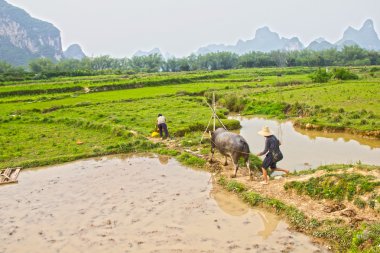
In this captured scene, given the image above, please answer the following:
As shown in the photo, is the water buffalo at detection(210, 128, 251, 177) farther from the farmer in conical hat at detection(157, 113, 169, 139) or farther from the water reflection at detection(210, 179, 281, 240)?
the farmer in conical hat at detection(157, 113, 169, 139)

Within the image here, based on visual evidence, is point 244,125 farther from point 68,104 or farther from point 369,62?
point 369,62

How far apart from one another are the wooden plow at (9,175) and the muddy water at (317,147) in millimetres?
10119

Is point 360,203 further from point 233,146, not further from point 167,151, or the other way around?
point 167,151

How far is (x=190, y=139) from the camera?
17.0 m

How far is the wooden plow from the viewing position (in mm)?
12891

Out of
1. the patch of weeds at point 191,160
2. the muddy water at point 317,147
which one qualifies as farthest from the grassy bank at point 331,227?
the muddy water at point 317,147

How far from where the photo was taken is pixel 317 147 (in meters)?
16.5

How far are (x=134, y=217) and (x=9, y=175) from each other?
6.90m

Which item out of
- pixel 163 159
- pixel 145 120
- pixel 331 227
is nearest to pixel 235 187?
pixel 331 227

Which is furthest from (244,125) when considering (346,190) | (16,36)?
(16,36)

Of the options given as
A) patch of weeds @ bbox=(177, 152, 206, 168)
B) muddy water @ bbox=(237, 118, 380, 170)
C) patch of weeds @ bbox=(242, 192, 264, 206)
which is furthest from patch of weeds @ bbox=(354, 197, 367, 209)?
patch of weeds @ bbox=(177, 152, 206, 168)

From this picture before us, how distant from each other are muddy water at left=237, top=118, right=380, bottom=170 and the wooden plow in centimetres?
1012

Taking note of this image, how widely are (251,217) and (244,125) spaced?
14273 mm

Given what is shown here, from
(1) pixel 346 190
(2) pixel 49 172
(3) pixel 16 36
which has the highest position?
(3) pixel 16 36
